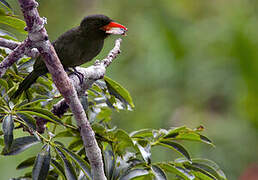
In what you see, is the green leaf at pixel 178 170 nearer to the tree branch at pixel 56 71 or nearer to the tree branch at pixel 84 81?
the tree branch at pixel 56 71

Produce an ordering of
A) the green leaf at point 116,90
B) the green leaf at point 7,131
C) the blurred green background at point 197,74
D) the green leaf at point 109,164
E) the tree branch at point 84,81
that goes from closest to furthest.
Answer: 1. the green leaf at point 7,131
2. the green leaf at point 109,164
3. the tree branch at point 84,81
4. the green leaf at point 116,90
5. the blurred green background at point 197,74

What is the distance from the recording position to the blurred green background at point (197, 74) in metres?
3.68

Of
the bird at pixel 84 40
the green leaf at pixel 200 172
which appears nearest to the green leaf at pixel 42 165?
the green leaf at pixel 200 172

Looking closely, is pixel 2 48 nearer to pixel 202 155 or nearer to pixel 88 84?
pixel 88 84

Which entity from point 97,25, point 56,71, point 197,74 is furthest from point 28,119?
point 197,74

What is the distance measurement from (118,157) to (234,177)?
2417mm

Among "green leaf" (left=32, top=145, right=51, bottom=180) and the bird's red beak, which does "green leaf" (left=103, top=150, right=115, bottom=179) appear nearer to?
"green leaf" (left=32, top=145, right=51, bottom=180)

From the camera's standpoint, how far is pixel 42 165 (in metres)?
1.25

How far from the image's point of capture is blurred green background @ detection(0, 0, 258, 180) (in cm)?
368

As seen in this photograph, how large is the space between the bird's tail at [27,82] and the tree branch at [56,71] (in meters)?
0.29

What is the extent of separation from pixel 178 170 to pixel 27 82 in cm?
56

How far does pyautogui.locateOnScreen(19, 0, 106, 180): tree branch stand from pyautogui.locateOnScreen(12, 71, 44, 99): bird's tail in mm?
294

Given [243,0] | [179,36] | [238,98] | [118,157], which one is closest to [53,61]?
[118,157]

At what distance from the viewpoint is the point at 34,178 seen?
1.23 metres
